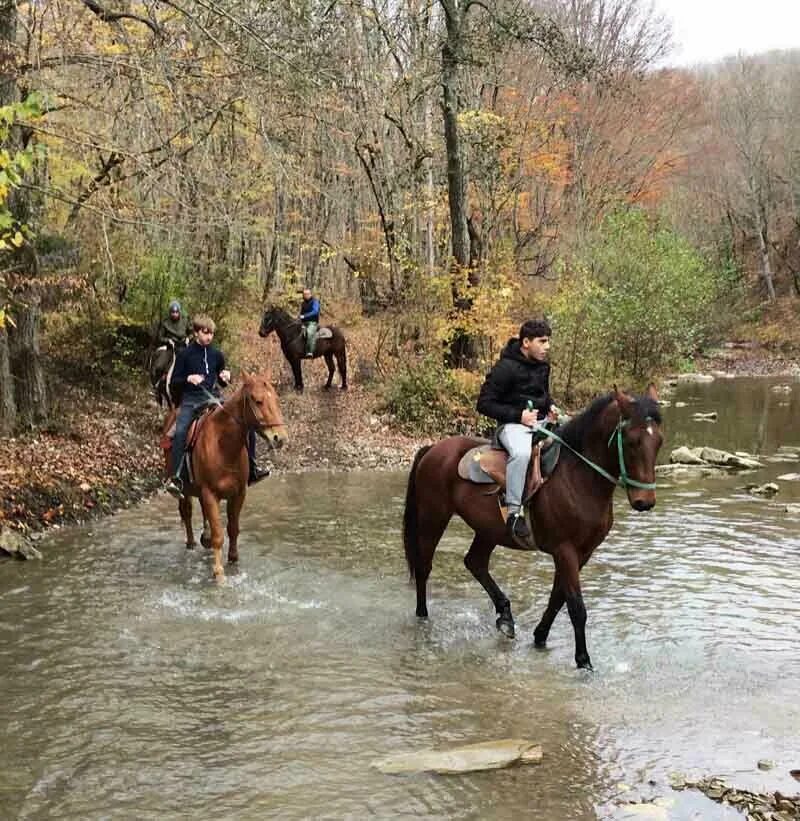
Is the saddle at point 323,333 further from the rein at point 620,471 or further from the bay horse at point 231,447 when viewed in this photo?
the rein at point 620,471

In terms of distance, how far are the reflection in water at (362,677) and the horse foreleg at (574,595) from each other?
186 mm

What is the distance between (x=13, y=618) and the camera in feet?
25.3

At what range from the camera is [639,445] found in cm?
629

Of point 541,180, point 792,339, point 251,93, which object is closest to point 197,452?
point 251,93

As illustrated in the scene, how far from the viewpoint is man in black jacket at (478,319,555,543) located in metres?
7.06

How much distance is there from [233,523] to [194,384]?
5.59ft

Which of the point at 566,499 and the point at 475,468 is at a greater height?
the point at 475,468

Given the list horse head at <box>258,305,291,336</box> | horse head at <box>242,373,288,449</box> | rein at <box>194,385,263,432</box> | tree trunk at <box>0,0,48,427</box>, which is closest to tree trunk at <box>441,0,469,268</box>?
horse head at <box>258,305,291,336</box>

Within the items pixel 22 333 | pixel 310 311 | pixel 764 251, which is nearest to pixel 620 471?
pixel 22 333

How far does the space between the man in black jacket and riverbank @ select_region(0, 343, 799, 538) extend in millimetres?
6656

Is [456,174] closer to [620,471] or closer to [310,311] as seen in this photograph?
[310,311]

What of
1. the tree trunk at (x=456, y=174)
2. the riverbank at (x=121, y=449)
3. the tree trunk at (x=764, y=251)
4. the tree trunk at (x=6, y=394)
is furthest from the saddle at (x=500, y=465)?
the tree trunk at (x=764, y=251)

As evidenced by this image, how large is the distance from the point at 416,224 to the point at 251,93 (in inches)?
653

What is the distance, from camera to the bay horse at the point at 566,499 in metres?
6.34
